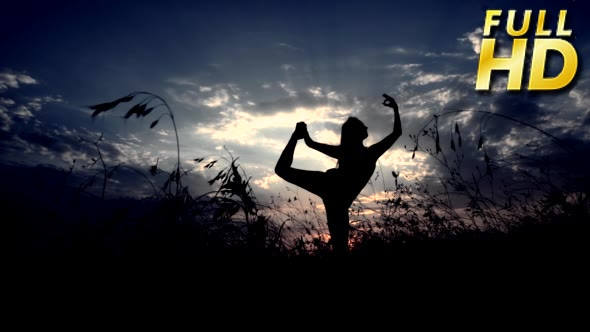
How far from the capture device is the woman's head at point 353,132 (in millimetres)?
3111

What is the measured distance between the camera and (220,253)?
289 cm

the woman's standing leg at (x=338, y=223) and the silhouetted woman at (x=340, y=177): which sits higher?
the silhouetted woman at (x=340, y=177)

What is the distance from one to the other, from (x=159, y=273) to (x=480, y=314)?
198 centimetres

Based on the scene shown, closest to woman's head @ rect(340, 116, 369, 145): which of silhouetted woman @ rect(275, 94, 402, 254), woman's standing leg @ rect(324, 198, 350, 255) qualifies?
silhouetted woman @ rect(275, 94, 402, 254)

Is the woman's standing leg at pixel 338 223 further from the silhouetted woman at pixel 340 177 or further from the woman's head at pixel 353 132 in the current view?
the woman's head at pixel 353 132

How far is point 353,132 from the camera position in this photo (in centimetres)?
311

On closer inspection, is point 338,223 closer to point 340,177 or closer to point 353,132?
point 340,177

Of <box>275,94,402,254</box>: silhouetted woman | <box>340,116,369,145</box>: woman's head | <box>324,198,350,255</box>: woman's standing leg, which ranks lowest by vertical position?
<box>324,198,350,255</box>: woman's standing leg

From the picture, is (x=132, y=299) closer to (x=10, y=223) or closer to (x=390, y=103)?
(x=10, y=223)

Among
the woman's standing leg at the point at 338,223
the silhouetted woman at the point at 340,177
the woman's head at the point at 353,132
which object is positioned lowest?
the woman's standing leg at the point at 338,223

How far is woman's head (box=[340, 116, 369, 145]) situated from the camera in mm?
3111

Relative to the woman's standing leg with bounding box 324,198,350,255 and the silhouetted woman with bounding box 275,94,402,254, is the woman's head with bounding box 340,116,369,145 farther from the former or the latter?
the woman's standing leg with bounding box 324,198,350,255

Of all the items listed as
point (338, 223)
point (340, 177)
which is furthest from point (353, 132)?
point (338, 223)

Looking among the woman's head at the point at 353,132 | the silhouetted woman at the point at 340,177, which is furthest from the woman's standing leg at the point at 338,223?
the woman's head at the point at 353,132
